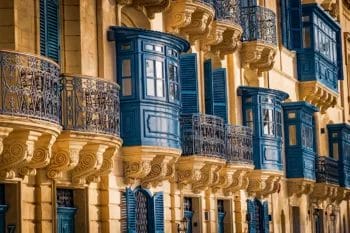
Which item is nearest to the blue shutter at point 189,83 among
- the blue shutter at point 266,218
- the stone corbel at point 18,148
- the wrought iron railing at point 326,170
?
the blue shutter at point 266,218

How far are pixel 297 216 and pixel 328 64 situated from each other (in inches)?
283

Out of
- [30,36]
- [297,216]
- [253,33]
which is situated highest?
[253,33]

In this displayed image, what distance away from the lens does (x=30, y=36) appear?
2497 cm

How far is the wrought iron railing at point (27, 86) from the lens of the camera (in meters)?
22.0

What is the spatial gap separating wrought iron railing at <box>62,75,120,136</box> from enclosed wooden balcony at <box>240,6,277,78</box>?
43.6 ft

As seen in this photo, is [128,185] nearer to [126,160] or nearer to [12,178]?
[126,160]

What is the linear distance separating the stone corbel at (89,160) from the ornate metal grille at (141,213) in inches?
140

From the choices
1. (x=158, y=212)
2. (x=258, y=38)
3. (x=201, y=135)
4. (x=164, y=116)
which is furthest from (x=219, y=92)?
(x=164, y=116)

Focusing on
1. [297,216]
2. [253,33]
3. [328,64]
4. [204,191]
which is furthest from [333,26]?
[204,191]

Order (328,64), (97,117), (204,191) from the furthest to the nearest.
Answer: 1. (328,64)
2. (204,191)
3. (97,117)

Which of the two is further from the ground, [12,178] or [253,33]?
[253,33]

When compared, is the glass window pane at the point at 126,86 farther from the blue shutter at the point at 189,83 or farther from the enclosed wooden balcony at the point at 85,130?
the blue shutter at the point at 189,83

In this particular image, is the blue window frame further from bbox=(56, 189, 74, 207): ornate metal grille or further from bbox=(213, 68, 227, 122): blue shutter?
bbox=(56, 189, 74, 207): ornate metal grille

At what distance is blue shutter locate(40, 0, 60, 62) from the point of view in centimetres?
2569
